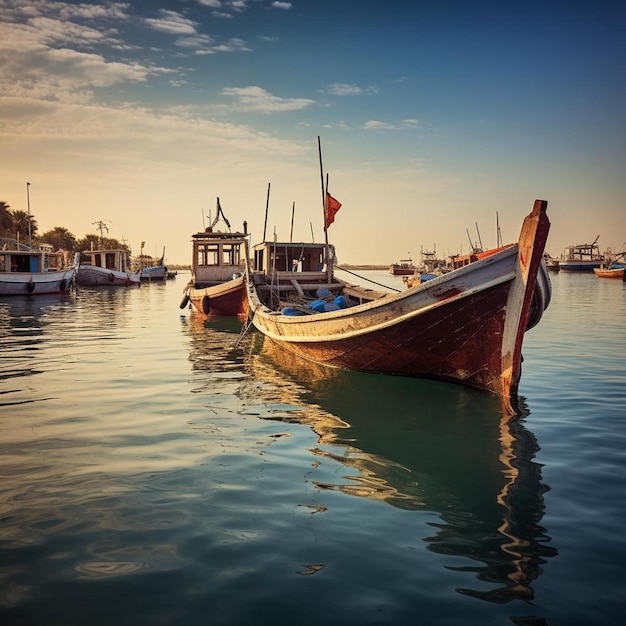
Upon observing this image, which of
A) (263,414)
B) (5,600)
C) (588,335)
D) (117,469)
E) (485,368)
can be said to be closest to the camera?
(5,600)

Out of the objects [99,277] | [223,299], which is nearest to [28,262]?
[99,277]

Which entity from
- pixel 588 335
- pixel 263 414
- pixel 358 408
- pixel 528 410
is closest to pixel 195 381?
pixel 263 414

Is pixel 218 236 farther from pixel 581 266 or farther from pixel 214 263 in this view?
pixel 581 266

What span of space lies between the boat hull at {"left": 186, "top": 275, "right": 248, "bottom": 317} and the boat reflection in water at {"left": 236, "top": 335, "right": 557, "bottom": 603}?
35.7ft

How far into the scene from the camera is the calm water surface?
332cm

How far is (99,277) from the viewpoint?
179 ft

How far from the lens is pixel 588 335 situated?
17547mm

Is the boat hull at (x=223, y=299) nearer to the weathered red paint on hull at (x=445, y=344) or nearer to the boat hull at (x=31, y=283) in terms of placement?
the weathered red paint on hull at (x=445, y=344)

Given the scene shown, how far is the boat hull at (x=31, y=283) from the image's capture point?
115 ft

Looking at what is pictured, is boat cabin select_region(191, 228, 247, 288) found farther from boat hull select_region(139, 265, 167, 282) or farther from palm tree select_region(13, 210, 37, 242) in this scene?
boat hull select_region(139, 265, 167, 282)

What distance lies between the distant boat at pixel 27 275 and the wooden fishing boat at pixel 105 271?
46.4ft

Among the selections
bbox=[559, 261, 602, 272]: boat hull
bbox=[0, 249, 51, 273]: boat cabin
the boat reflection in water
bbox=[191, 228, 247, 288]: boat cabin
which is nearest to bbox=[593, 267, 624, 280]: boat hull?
bbox=[559, 261, 602, 272]: boat hull

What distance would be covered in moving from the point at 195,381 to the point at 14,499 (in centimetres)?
570

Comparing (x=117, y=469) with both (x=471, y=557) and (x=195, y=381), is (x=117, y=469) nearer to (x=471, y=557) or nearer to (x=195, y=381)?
(x=471, y=557)
